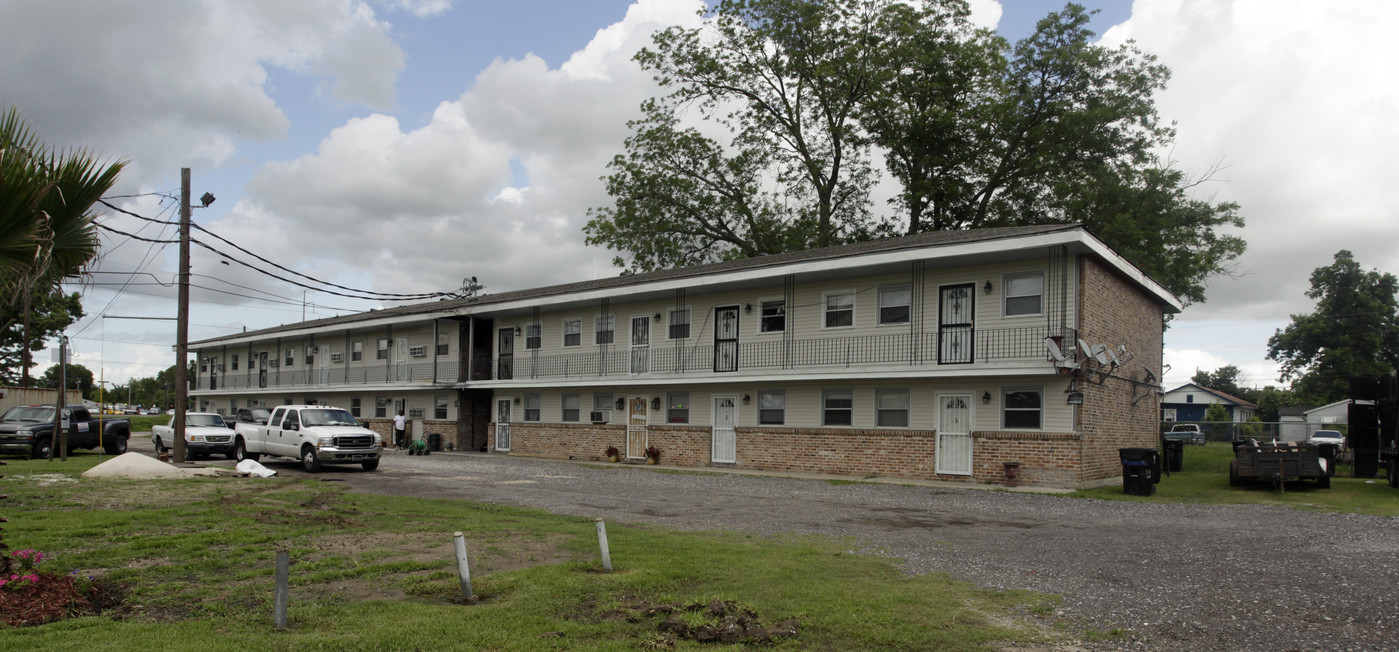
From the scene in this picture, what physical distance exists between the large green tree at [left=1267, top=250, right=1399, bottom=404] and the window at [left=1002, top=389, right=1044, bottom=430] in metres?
67.1

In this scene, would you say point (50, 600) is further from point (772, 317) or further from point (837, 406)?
point (772, 317)

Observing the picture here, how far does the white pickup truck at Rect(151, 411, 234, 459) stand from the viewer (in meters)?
26.5

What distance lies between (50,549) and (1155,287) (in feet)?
82.4

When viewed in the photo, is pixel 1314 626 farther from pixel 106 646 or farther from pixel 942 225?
pixel 942 225

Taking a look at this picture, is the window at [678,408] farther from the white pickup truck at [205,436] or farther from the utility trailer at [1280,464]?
the utility trailer at [1280,464]

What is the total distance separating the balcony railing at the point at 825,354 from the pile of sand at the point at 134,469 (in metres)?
13.6

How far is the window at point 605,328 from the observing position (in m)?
30.5

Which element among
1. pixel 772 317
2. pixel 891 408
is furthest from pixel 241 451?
pixel 891 408

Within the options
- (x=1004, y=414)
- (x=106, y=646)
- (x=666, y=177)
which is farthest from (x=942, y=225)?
Answer: (x=106, y=646)

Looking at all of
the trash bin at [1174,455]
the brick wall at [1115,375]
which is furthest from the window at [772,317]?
the trash bin at [1174,455]

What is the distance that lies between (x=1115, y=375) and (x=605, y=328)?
52.5 feet

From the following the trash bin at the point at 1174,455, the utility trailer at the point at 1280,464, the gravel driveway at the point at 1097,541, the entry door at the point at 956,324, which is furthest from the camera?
the trash bin at the point at 1174,455

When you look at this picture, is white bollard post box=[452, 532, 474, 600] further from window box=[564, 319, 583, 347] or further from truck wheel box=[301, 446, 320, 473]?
window box=[564, 319, 583, 347]

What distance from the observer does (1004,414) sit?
21.1 meters
